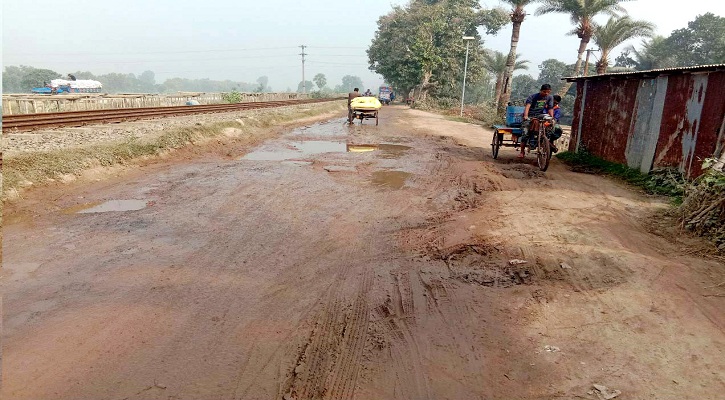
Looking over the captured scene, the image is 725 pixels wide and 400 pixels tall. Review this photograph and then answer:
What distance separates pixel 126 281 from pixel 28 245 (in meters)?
1.98

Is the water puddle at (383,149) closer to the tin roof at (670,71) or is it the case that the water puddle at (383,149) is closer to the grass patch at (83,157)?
the grass patch at (83,157)

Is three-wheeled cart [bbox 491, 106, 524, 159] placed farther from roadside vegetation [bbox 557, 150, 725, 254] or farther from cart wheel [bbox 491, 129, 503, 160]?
roadside vegetation [bbox 557, 150, 725, 254]

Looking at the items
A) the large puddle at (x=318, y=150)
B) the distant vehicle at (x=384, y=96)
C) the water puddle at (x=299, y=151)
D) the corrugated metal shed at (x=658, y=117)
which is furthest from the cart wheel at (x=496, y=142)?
the distant vehicle at (x=384, y=96)

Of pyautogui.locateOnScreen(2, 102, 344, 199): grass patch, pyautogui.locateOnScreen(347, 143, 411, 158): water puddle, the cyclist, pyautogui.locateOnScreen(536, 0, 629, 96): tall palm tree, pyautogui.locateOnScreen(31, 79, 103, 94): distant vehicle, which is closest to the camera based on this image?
pyautogui.locateOnScreen(2, 102, 344, 199): grass patch

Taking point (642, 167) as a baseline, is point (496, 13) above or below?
above

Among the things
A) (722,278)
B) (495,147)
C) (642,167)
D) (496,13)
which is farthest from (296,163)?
(496,13)

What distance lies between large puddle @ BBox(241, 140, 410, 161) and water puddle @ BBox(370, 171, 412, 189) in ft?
8.44

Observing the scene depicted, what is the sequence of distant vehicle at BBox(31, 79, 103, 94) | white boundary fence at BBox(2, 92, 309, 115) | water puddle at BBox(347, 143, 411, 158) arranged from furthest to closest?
distant vehicle at BBox(31, 79, 103, 94), white boundary fence at BBox(2, 92, 309, 115), water puddle at BBox(347, 143, 411, 158)

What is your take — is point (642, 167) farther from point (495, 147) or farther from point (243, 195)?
point (243, 195)

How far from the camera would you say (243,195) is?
7969mm

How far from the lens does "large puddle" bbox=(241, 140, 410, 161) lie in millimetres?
12559

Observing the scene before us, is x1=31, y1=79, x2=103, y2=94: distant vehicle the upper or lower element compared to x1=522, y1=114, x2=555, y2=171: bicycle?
upper

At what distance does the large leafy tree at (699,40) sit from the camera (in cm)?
4612

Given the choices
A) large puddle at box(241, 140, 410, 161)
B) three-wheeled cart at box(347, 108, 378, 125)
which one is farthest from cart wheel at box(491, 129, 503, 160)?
three-wheeled cart at box(347, 108, 378, 125)
